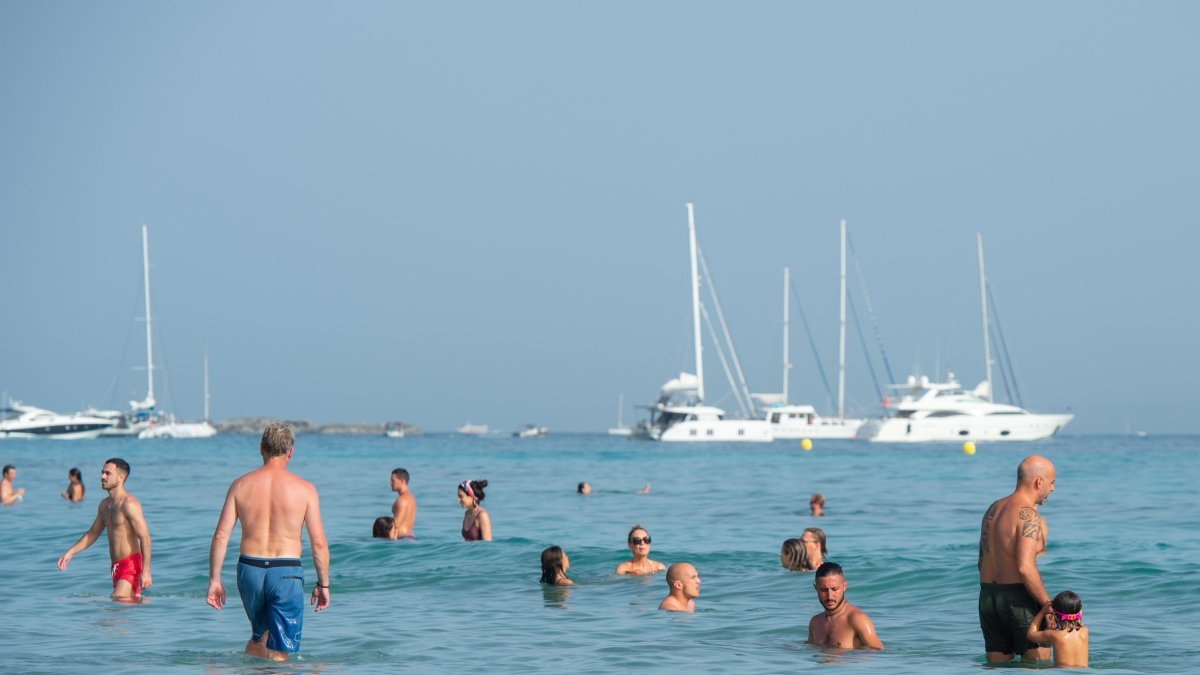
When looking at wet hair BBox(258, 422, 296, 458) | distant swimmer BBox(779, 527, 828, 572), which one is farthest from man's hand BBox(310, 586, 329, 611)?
distant swimmer BBox(779, 527, 828, 572)

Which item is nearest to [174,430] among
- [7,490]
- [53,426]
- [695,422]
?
[53,426]

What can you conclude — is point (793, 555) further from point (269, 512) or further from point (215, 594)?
point (215, 594)

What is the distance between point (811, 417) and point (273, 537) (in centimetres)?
9454

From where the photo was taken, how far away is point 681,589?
14.3 metres

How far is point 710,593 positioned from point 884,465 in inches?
1610

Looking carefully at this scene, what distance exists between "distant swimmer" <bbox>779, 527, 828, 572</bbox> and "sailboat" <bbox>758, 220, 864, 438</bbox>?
79.1 m

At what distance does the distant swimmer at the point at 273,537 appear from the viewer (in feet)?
30.1

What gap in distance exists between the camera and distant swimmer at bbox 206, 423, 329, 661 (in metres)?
9.18

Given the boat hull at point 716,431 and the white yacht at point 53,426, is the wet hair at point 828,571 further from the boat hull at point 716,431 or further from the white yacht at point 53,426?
the white yacht at point 53,426

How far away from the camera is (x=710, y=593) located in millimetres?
16172

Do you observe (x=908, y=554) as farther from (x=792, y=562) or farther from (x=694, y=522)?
(x=694, y=522)

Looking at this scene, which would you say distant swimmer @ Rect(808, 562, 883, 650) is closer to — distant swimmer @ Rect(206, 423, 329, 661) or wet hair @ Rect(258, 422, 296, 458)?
distant swimmer @ Rect(206, 423, 329, 661)

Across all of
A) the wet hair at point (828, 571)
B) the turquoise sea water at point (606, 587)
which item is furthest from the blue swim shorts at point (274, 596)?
the wet hair at point (828, 571)

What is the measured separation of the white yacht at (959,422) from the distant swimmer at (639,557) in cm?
7665
